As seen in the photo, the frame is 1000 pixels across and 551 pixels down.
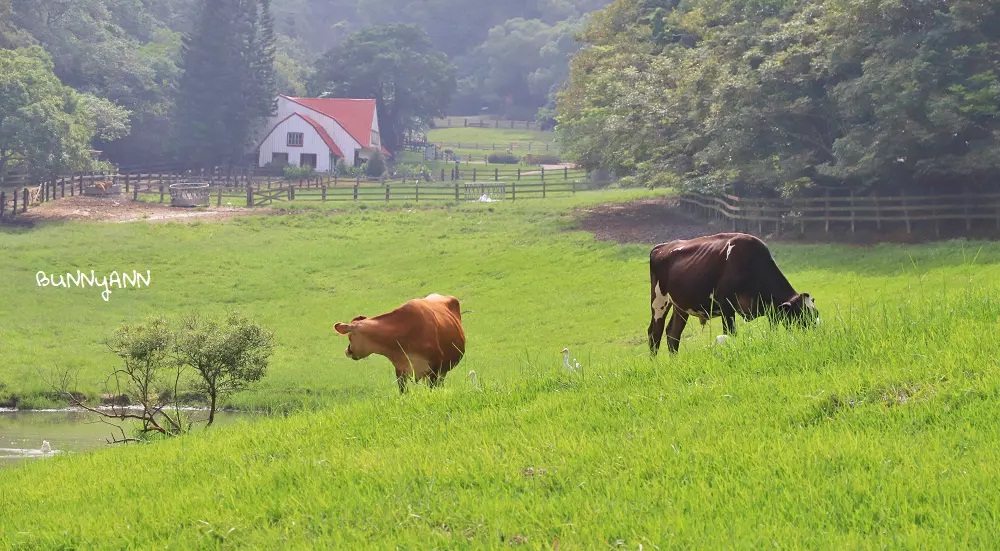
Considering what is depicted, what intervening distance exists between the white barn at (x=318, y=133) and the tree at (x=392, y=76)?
7.63m

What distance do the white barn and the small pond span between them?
59.9 metres

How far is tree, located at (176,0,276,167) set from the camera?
7869 cm

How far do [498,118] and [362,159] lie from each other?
4648 centimetres

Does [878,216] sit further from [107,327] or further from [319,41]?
[319,41]

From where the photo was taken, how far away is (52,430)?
20.6 m

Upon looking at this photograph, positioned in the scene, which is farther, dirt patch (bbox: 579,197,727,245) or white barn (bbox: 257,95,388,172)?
white barn (bbox: 257,95,388,172)

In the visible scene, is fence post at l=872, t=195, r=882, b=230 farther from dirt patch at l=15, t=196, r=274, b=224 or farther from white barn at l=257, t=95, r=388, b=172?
white barn at l=257, t=95, r=388, b=172

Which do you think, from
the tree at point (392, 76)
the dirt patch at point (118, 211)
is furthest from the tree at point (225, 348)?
the tree at point (392, 76)

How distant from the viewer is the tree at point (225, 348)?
1512cm

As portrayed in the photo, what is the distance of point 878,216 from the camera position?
32.5 m

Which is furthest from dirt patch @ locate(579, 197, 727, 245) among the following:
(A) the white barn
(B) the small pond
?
(A) the white barn

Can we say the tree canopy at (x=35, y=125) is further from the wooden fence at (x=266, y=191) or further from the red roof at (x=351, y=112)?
the red roof at (x=351, y=112)

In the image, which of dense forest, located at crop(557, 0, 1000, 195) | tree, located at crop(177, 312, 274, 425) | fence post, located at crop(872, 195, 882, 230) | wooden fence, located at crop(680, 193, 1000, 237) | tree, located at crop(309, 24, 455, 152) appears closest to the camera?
tree, located at crop(177, 312, 274, 425)

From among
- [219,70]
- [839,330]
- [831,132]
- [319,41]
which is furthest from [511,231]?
[319,41]
